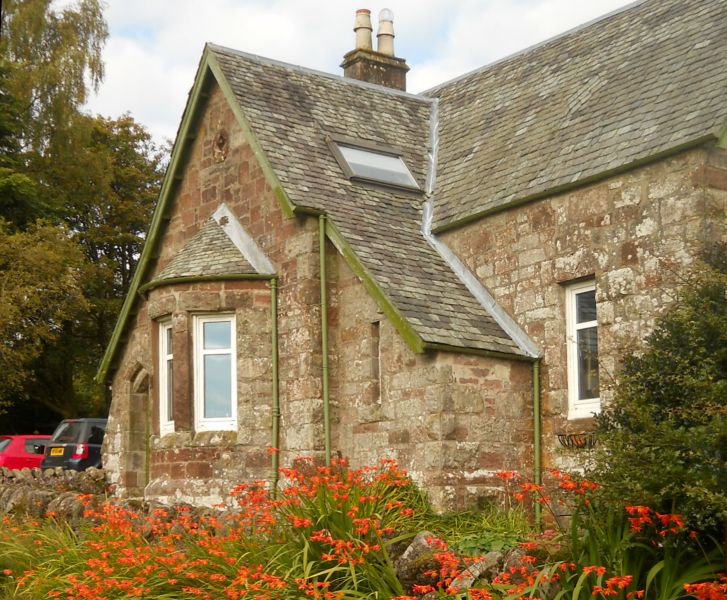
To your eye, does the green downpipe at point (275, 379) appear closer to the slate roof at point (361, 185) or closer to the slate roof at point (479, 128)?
the slate roof at point (479, 128)

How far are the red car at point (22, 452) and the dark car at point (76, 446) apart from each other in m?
2.50

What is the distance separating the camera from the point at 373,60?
22938 millimetres

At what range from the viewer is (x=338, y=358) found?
16.2 m

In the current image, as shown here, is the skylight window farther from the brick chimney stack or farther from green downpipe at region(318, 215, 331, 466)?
the brick chimney stack

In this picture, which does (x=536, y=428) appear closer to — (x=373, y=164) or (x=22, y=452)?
(x=373, y=164)

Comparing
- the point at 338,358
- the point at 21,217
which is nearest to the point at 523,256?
the point at 338,358

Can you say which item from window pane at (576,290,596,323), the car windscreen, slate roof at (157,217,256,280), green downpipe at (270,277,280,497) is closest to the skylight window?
slate roof at (157,217,256,280)

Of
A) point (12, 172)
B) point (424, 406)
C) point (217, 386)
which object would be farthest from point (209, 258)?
point (12, 172)

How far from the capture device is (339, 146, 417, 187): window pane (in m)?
17.8

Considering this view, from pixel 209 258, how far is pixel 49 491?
4.09m

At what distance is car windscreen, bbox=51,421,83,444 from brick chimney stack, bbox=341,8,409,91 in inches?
360

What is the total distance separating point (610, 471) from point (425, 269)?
7.14m

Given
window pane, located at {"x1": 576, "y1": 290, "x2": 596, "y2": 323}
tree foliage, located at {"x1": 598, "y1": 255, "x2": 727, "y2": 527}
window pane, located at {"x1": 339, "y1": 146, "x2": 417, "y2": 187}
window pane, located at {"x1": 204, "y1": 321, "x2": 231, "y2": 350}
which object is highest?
window pane, located at {"x1": 339, "y1": 146, "x2": 417, "y2": 187}

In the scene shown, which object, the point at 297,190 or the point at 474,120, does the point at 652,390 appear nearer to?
the point at 297,190
